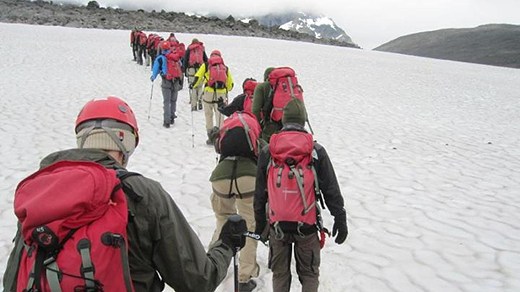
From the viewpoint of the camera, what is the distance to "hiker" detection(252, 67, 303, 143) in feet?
18.2

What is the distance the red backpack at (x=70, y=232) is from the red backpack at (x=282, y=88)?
13.6ft

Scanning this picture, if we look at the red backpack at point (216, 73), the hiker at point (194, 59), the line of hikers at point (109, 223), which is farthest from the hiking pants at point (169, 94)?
the line of hikers at point (109, 223)

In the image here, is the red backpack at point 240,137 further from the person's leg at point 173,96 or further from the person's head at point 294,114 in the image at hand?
the person's leg at point 173,96

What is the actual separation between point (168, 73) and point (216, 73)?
1.65 metres

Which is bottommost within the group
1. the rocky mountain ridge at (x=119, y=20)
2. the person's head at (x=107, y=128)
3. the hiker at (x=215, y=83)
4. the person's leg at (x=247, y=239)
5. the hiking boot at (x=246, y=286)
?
the hiking boot at (x=246, y=286)

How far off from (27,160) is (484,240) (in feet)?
25.6

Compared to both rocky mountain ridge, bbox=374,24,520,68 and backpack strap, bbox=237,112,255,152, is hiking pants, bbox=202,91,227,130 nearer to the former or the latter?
backpack strap, bbox=237,112,255,152

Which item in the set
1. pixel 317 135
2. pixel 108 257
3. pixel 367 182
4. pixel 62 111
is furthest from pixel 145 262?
pixel 62 111

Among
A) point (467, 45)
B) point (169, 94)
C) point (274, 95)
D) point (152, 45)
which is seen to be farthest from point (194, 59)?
point (467, 45)

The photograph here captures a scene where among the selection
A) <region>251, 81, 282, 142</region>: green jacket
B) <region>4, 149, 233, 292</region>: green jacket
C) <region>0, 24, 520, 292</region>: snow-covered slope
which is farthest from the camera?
<region>251, 81, 282, 142</region>: green jacket

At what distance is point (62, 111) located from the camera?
11.6 meters

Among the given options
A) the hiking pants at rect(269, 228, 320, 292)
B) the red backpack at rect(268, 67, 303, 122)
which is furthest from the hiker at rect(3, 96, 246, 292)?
the red backpack at rect(268, 67, 303, 122)

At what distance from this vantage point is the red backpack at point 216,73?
9078mm

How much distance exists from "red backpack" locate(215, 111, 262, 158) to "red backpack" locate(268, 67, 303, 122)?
1.54 meters
